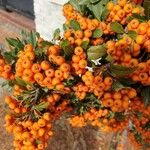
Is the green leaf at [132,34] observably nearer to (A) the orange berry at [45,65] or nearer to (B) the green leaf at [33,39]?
(A) the orange berry at [45,65]

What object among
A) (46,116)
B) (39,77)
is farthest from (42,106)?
(39,77)

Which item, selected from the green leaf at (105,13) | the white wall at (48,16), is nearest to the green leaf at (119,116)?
the green leaf at (105,13)

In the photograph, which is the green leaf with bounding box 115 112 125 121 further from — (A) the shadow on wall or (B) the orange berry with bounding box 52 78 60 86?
(A) the shadow on wall

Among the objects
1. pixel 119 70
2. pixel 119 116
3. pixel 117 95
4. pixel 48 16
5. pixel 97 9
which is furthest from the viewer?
pixel 48 16

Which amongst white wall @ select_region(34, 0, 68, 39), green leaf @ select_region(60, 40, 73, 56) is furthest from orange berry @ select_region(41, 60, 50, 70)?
white wall @ select_region(34, 0, 68, 39)

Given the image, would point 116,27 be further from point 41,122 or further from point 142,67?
point 41,122
